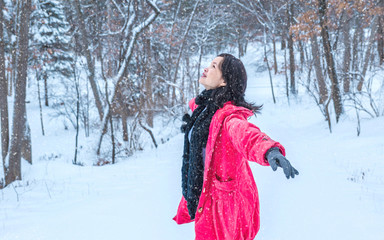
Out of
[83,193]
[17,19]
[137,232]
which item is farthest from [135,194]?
[17,19]

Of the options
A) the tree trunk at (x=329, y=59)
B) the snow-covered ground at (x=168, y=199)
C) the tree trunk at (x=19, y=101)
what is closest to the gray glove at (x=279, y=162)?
the snow-covered ground at (x=168, y=199)

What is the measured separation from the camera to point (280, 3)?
68.5 feet

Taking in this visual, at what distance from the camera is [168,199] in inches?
170

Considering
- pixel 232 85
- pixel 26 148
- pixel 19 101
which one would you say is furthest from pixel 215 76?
pixel 26 148

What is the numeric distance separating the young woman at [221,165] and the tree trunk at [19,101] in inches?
219

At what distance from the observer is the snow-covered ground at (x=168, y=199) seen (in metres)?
3.17

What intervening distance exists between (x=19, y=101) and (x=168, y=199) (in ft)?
14.0

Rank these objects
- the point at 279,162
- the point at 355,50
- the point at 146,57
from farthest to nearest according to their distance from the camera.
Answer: the point at 146,57 → the point at 355,50 → the point at 279,162

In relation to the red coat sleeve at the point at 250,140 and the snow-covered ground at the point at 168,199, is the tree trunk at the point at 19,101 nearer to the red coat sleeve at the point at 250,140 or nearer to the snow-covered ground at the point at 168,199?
the snow-covered ground at the point at 168,199

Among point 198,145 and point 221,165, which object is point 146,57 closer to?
point 198,145

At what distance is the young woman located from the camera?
1658 mm

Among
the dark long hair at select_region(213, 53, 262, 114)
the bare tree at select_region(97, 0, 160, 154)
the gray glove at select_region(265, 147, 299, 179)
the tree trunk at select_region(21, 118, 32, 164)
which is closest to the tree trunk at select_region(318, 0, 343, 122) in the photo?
the bare tree at select_region(97, 0, 160, 154)

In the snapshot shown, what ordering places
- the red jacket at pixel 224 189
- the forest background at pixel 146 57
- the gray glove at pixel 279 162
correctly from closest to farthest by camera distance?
the gray glove at pixel 279 162, the red jacket at pixel 224 189, the forest background at pixel 146 57

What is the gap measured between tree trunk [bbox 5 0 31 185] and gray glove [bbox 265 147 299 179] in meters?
6.26
